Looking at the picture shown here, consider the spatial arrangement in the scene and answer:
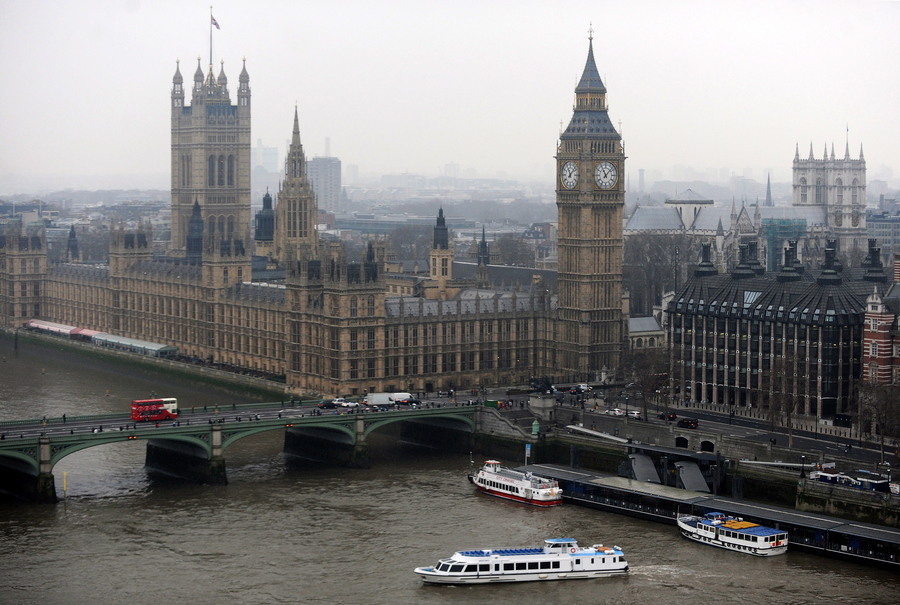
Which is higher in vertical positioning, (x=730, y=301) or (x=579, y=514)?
(x=730, y=301)

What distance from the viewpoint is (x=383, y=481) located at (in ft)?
275

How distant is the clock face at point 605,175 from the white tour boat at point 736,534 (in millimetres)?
38184

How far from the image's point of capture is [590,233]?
10731 cm

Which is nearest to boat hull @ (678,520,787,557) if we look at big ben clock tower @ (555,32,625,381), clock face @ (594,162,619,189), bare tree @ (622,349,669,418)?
bare tree @ (622,349,669,418)

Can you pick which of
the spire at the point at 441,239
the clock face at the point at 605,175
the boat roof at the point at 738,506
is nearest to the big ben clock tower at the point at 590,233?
the clock face at the point at 605,175

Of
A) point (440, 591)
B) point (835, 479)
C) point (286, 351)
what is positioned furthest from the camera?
point (286, 351)

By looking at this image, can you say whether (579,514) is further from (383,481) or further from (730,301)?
(730,301)

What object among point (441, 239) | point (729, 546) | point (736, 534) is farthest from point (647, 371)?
point (729, 546)

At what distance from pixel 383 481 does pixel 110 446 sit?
60.0 ft

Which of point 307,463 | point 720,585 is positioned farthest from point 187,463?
point 720,585

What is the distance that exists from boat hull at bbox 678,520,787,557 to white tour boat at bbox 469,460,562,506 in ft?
28.1

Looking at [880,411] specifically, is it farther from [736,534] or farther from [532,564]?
[532,564]

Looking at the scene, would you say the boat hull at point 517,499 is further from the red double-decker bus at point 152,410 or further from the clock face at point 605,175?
the clock face at point 605,175

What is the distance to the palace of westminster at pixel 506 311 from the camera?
296 ft
